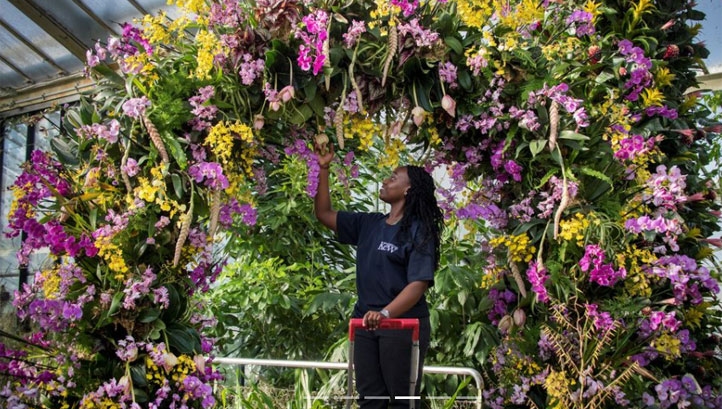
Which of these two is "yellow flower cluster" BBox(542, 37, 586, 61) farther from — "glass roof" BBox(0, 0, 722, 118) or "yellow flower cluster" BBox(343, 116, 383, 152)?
"glass roof" BBox(0, 0, 722, 118)

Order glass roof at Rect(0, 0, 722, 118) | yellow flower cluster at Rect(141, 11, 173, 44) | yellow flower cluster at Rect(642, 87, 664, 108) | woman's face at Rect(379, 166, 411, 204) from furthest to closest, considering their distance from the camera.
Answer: glass roof at Rect(0, 0, 722, 118) < yellow flower cluster at Rect(642, 87, 664, 108) < woman's face at Rect(379, 166, 411, 204) < yellow flower cluster at Rect(141, 11, 173, 44)

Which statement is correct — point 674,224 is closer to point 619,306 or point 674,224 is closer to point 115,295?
point 619,306

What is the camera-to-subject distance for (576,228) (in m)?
2.96

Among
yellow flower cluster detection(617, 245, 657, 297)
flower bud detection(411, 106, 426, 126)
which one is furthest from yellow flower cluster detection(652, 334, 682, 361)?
flower bud detection(411, 106, 426, 126)

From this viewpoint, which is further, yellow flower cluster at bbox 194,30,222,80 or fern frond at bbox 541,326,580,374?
fern frond at bbox 541,326,580,374

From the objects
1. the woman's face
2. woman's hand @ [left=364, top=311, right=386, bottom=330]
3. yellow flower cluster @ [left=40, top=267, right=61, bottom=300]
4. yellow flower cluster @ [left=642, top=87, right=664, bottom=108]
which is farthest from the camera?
yellow flower cluster @ [left=642, top=87, right=664, bottom=108]

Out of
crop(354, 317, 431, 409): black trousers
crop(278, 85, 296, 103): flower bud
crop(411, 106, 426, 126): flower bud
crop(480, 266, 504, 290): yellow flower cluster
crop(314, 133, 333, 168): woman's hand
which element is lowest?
crop(354, 317, 431, 409): black trousers

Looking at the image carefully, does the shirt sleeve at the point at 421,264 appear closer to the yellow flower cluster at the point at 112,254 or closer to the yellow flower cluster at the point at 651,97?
the yellow flower cluster at the point at 112,254

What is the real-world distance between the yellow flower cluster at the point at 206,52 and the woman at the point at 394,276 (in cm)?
53

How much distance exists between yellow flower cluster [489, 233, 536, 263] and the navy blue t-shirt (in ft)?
1.54

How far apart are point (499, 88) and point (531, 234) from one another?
22.8 inches

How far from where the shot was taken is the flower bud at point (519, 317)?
3105mm

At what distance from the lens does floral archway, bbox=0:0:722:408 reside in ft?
8.65

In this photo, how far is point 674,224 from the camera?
120 inches
